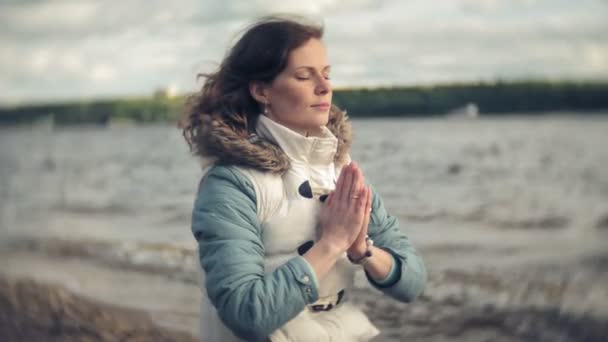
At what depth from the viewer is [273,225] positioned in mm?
1195

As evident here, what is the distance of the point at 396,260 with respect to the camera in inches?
49.8

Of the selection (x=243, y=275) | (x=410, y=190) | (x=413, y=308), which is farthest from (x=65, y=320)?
(x=243, y=275)

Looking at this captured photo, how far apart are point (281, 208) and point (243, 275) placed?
0.47ft

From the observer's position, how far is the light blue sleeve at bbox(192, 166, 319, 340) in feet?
3.65

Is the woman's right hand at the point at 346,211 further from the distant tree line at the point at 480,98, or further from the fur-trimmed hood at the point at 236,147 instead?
the distant tree line at the point at 480,98

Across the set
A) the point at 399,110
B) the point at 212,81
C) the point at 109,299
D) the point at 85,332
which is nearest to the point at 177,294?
the point at 109,299

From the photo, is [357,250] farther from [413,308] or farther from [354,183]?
[413,308]

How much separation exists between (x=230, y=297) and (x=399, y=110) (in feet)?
5.82

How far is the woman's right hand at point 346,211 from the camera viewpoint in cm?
115

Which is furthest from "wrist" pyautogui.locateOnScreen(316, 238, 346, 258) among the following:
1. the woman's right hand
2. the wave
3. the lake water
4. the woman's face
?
Answer: the wave

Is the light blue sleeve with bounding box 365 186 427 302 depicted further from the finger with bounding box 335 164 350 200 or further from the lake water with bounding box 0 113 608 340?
the lake water with bounding box 0 113 608 340

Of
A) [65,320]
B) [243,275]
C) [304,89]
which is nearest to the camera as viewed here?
[243,275]

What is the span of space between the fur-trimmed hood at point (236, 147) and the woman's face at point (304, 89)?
0.06 m

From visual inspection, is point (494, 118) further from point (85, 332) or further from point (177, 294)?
point (85, 332)
